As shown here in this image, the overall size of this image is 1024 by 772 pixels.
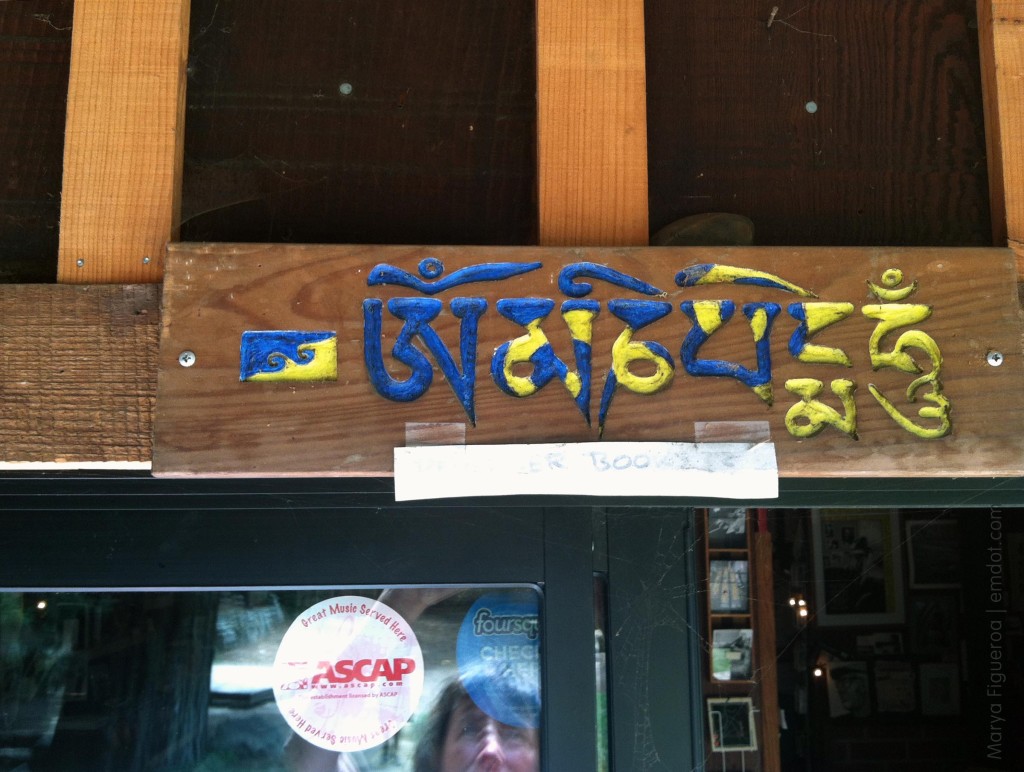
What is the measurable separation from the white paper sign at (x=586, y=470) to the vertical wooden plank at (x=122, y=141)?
2.03ft

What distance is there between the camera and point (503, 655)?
1989mm

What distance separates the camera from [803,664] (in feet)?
17.5

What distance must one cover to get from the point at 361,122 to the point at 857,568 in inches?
157

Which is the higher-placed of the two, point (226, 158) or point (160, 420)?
point (226, 158)

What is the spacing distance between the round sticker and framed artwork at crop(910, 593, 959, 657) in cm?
402

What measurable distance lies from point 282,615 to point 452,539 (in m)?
0.41

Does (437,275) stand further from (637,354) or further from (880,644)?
(880,644)

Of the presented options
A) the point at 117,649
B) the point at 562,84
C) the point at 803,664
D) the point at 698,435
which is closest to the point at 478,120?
the point at 562,84

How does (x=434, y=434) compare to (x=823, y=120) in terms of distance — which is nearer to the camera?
(x=434, y=434)

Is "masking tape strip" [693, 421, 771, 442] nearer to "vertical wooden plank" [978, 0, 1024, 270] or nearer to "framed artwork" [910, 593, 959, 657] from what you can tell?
"vertical wooden plank" [978, 0, 1024, 270]

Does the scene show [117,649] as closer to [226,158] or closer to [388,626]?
[388,626]

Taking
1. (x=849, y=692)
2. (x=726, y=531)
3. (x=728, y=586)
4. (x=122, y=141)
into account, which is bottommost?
(x=849, y=692)

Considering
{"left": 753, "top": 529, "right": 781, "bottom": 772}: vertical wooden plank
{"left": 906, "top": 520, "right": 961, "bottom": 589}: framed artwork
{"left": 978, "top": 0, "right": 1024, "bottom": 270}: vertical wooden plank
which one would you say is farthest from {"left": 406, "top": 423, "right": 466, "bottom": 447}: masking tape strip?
{"left": 906, "top": 520, "right": 961, "bottom": 589}: framed artwork

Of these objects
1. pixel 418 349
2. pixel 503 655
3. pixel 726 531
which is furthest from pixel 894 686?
pixel 418 349
